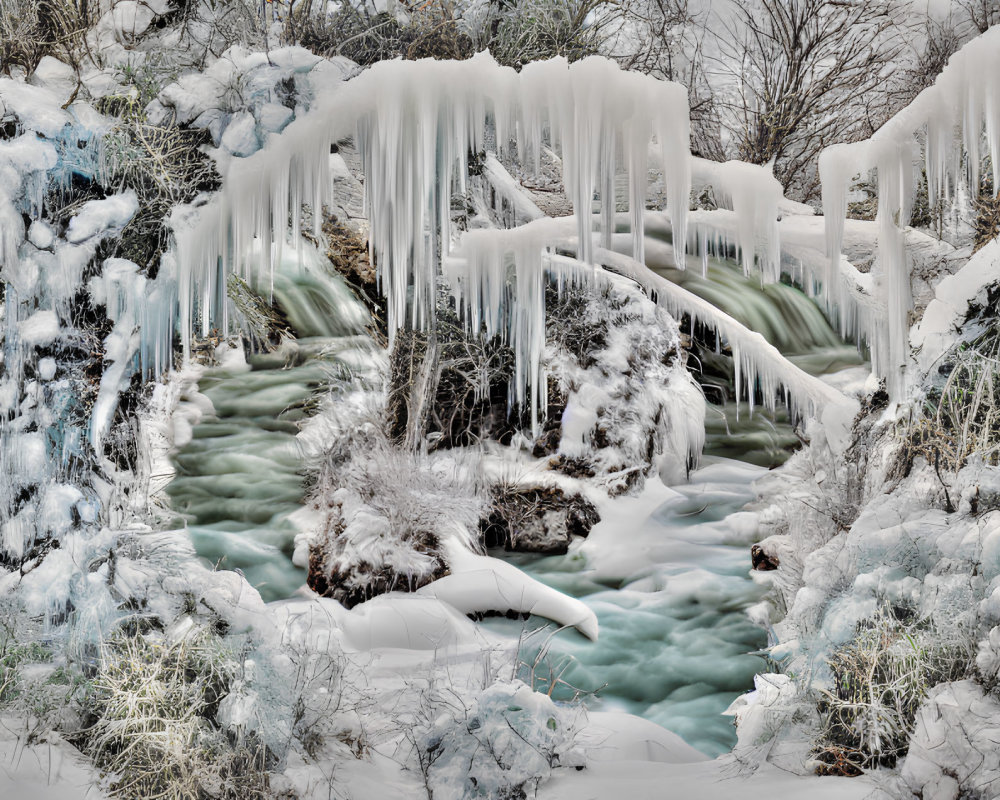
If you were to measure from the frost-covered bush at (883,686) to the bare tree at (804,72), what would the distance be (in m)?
4.93

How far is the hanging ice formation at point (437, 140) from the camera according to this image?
3.25 metres

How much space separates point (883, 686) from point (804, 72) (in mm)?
5519

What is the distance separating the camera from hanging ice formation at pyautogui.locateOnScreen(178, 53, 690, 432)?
325 cm

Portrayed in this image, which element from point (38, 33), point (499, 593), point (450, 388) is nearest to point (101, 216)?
point (38, 33)

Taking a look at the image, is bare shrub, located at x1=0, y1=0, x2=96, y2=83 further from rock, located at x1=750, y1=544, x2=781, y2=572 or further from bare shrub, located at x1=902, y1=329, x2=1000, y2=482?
rock, located at x1=750, y1=544, x2=781, y2=572

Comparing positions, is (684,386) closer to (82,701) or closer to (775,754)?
(775,754)

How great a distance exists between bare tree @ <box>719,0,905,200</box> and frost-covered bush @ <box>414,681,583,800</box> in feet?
17.3

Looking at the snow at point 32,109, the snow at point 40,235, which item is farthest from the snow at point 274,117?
the snow at point 40,235

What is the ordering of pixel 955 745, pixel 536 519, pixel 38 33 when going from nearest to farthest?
pixel 955 745
pixel 38 33
pixel 536 519

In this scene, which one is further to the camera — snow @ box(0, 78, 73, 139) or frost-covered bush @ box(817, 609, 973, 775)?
snow @ box(0, 78, 73, 139)

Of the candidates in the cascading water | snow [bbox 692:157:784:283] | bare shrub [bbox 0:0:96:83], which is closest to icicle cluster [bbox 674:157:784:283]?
snow [bbox 692:157:784:283]

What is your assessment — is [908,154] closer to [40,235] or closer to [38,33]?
[40,235]

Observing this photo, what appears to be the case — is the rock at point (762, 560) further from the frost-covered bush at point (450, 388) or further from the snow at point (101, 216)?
the snow at point (101, 216)

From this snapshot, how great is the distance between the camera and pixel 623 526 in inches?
239
